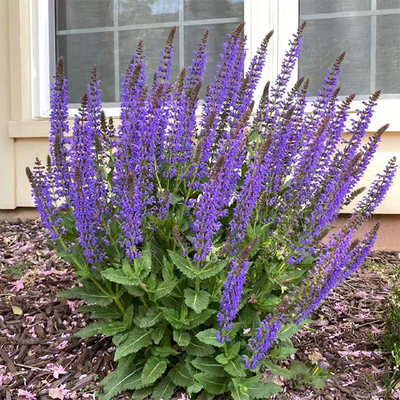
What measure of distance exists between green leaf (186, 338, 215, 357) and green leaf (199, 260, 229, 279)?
1.24 feet

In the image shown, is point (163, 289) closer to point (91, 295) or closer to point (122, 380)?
point (91, 295)

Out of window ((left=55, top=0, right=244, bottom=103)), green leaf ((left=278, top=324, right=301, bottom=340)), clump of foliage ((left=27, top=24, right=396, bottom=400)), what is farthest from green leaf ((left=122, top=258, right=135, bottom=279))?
window ((left=55, top=0, right=244, bottom=103))

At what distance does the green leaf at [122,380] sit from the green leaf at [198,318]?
15.9 inches

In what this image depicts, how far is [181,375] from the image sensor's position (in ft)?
7.57

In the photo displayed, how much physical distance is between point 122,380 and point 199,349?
16.3 inches

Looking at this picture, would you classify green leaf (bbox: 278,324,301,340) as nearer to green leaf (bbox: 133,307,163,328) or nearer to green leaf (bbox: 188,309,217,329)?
green leaf (bbox: 188,309,217,329)

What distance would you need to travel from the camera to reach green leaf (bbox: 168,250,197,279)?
2080 mm

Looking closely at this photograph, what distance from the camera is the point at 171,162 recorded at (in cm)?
233

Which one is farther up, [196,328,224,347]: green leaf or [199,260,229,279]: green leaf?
[199,260,229,279]: green leaf

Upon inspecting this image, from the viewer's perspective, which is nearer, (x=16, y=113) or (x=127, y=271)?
(x=127, y=271)

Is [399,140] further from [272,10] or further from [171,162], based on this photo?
[171,162]

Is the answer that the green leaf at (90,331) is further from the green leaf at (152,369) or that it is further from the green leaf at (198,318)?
the green leaf at (198,318)

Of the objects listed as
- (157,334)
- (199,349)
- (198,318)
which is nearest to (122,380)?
(157,334)

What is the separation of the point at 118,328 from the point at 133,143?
850 mm
